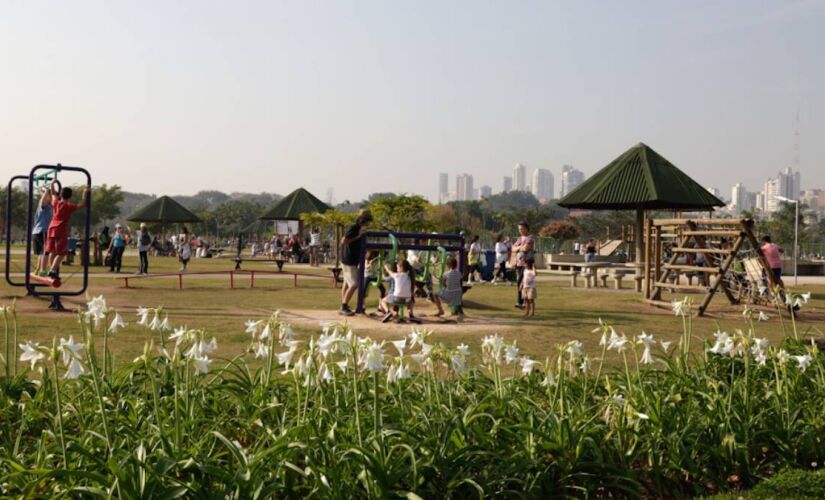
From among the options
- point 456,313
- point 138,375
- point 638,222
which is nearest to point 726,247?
point 456,313

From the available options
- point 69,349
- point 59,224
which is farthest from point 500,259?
point 69,349

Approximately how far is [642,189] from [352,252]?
10672mm

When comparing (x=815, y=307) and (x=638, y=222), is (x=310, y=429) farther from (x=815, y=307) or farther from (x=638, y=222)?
(x=638, y=222)

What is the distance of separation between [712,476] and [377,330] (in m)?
7.10

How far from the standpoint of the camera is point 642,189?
21.1 m

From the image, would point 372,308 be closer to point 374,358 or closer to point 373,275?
point 373,275

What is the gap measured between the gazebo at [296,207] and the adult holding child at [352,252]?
2660cm

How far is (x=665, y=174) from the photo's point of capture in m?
21.8

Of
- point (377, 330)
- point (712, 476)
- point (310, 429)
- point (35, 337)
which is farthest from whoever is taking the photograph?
point (377, 330)

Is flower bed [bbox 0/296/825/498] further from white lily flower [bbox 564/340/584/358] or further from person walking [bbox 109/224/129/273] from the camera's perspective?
person walking [bbox 109/224/129/273]

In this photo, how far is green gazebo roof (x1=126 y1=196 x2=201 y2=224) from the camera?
4297 centimetres

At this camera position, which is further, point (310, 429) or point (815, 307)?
point (815, 307)

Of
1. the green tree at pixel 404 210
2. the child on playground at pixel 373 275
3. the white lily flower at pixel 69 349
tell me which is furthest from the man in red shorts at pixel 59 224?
the green tree at pixel 404 210

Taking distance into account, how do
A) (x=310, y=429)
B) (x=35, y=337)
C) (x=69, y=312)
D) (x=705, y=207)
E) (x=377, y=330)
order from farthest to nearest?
(x=705, y=207)
(x=69, y=312)
(x=377, y=330)
(x=35, y=337)
(x=310, y=429)
